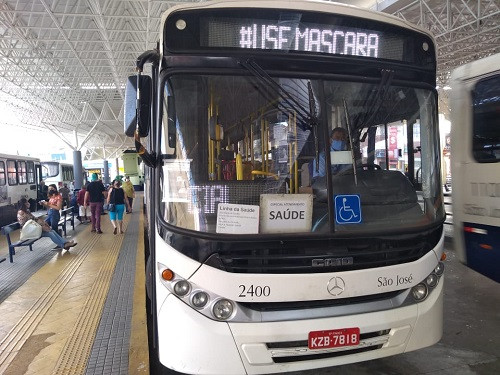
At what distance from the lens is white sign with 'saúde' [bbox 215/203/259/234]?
8.74 feet

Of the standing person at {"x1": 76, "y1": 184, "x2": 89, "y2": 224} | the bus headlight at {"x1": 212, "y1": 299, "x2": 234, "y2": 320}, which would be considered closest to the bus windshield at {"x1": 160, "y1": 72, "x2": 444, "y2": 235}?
the bus headlight at {"x1": 212, "y1": 299, "x2": 234, "y2": 320}

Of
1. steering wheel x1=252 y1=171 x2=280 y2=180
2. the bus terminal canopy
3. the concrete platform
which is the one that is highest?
the bus terminal canopy

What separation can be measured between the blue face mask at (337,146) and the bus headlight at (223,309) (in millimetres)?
1285

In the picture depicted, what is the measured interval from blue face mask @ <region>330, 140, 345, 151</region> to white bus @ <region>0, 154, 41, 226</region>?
15.0m

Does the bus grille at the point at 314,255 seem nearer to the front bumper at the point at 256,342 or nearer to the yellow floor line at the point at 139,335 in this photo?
the front bumper at the point at 256,342

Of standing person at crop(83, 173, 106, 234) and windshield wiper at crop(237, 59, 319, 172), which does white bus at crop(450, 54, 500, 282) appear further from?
standing person at crop(83, 173, 106, 234)

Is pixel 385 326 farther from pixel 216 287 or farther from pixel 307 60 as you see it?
pixel 307 60

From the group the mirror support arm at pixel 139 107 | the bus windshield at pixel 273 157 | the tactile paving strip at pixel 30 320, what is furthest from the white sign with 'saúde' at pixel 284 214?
the tactile paving strip at pixel 30 320

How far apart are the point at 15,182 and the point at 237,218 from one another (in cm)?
1718

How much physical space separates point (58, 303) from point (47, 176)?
87.2ft

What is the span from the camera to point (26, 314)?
500 centimetres

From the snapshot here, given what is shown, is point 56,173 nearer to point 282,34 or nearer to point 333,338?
point 282,34

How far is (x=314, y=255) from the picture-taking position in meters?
2.70

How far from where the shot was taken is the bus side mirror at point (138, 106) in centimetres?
281
